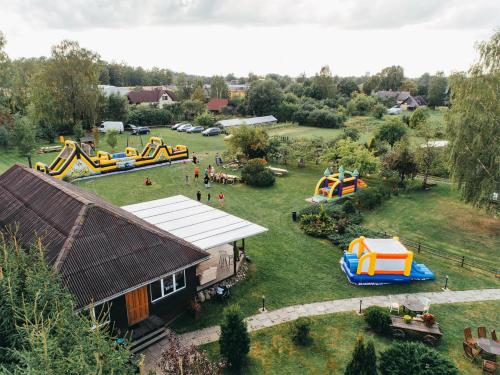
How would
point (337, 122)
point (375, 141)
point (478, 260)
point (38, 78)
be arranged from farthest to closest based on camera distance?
point (337, 122), point (38, 78), point (375, 141), point (478, 260)

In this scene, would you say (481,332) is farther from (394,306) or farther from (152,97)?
(152,97)

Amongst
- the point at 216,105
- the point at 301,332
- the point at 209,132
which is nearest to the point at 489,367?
the point at 301,332

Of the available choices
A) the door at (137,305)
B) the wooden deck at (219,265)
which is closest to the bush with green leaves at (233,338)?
the door at (137,305)

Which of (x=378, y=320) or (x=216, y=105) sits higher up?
(x=216, y=105)

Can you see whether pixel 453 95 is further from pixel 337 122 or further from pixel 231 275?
pixel 337 122

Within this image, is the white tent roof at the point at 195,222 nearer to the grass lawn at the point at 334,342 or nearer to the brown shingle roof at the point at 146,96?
the grass lawn at the point at 334,342

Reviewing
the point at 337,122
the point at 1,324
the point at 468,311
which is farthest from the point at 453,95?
the point at 337,122
